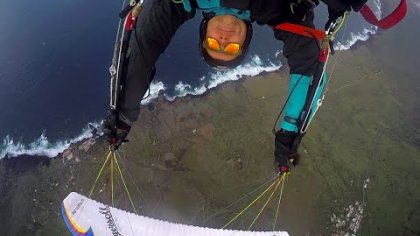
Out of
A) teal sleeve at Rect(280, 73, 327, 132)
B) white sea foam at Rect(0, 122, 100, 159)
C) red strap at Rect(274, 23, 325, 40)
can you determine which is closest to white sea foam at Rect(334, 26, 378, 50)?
white sea foam at Rect(0, 122, 100, 159)

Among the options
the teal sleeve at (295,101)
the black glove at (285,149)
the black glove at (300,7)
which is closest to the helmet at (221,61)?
the black glove at (300,7)

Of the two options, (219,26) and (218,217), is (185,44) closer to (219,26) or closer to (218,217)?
(218,217)

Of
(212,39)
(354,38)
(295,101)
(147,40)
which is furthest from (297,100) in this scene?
(354,38)

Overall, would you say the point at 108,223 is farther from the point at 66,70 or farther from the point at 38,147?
the point at 66,70

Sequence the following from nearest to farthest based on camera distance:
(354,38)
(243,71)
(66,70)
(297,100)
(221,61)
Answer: (221,61) → (297,100) → (66,70) → (243,71) → (354,38)

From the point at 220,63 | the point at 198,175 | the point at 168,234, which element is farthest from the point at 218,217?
the point at 220,63

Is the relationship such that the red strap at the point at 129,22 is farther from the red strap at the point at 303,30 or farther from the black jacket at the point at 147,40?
the red strap at the point at 303,30

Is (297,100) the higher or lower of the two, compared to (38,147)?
higher
